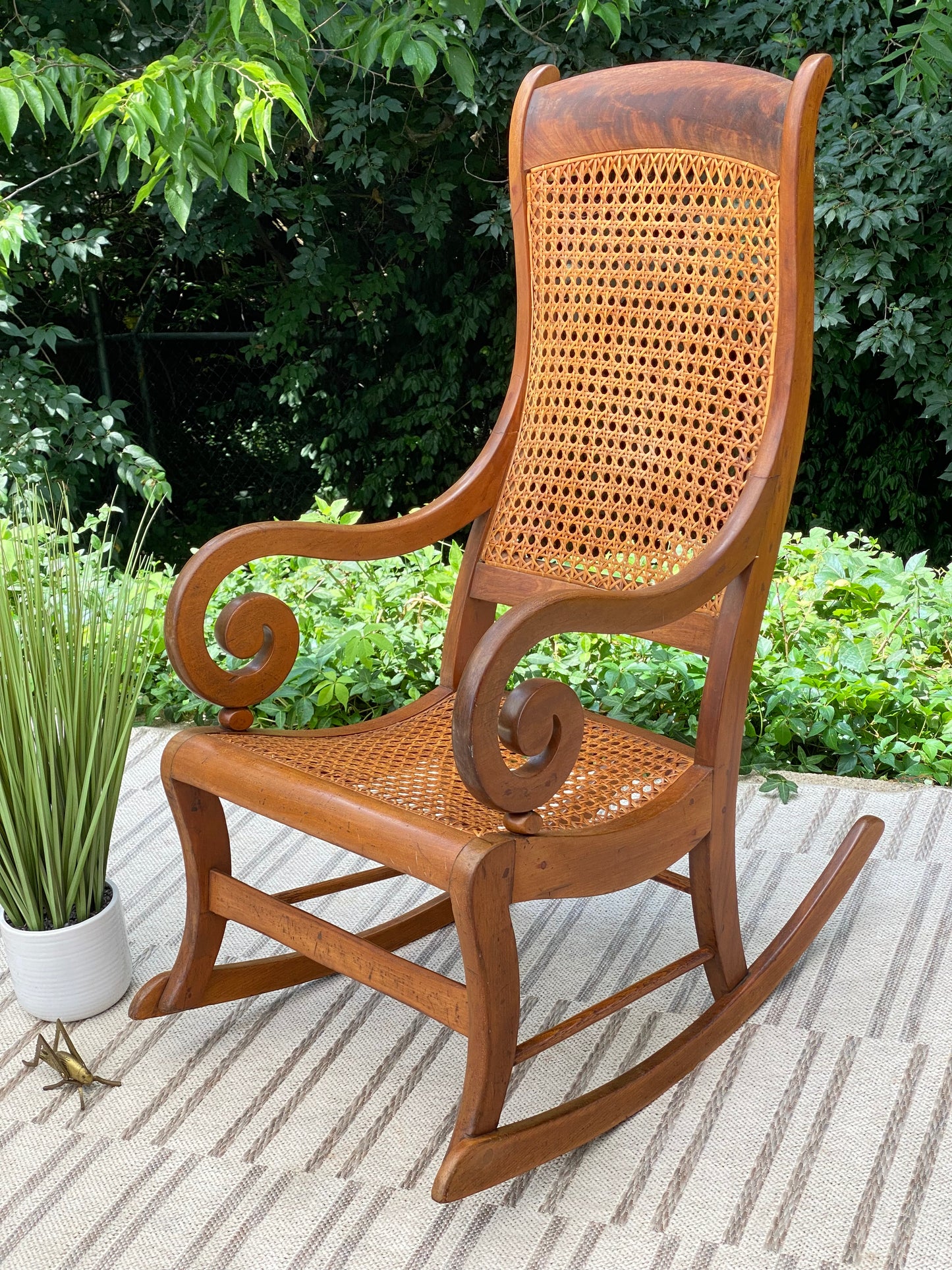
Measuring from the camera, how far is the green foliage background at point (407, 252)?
3.93m

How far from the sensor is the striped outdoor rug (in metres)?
1.40

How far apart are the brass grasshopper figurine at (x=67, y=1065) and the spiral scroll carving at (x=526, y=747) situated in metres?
0.74

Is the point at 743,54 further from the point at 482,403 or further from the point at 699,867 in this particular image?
the point at 699,867

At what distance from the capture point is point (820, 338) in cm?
438

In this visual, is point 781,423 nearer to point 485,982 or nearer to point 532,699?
point 532,699

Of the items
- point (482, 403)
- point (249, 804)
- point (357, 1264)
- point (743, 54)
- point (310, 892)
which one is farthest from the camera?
point (482, 403)

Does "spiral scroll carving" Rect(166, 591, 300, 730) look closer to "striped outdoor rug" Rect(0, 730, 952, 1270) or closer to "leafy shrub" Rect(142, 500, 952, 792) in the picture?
"striped outdoor rug" Rect(0, 730, 952, 1270)

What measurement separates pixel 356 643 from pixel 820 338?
2497 millimetres

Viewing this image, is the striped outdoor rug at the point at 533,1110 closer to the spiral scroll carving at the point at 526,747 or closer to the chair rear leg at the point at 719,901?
the chair rear leg at the point at 719,901

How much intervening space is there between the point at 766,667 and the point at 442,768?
126cm

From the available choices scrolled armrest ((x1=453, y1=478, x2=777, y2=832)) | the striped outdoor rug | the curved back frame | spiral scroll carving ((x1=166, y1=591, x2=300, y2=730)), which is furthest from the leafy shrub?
scrolled armrest ((x1=453, y1=478, x2=777, y2=832))

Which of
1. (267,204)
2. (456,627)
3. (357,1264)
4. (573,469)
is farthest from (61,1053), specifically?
(267,204)

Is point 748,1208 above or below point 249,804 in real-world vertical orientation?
below

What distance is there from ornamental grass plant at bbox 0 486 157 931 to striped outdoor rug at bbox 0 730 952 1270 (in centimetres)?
24
